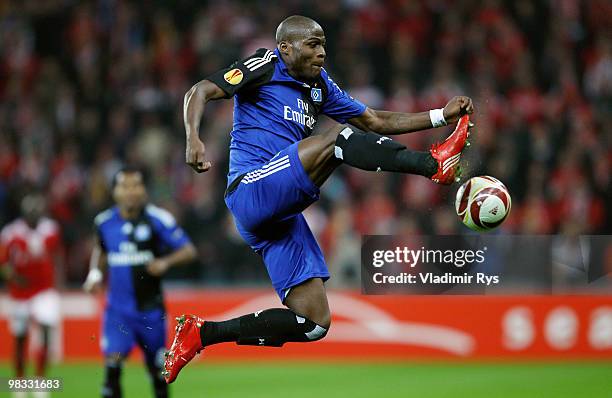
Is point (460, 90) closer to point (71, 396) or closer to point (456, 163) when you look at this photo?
point (71, 396)

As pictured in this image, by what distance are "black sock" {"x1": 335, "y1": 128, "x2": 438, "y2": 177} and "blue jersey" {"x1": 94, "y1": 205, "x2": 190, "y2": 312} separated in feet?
11.5

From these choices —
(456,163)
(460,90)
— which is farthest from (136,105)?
(456,163)

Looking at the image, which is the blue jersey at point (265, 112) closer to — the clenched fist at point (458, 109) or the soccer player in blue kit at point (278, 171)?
the soccer player in blue kit at point (278, 171)

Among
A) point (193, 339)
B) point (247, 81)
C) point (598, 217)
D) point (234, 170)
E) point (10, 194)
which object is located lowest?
point (193, 339)

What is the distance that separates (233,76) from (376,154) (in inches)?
43.6

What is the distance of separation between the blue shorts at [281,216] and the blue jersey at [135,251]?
249 cm

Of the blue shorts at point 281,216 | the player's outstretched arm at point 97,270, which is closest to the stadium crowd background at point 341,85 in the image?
the player's outstretched arm at point 97,270

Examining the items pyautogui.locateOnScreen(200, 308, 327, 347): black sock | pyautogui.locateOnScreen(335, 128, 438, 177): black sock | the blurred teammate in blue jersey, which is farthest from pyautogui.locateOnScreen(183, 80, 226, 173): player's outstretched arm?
the blurred teammate in blue jersey

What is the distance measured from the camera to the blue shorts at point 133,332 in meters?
8.33

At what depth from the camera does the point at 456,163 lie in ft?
17.0

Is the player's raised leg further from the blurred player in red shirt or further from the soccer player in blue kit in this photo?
the blurred player in red shirt

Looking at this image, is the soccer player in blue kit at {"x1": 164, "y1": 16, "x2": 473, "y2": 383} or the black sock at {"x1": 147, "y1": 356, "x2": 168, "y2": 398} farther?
the black sock at {"x1": 147, "y1": 356, "x2": 168, "y2": 398}

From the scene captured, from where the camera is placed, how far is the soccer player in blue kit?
18.9 ft

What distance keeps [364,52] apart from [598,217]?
4.39 meters
